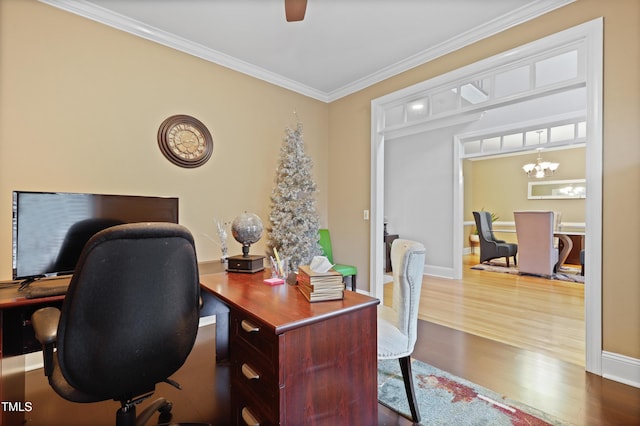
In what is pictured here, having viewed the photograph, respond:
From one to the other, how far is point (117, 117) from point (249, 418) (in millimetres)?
2634

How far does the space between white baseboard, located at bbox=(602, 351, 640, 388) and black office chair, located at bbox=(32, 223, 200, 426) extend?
9.18ft

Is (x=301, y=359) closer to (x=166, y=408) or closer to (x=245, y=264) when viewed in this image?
(x=245, y=264)

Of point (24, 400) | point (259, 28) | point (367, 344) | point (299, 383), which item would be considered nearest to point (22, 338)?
point (24, 400)

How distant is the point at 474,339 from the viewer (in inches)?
107

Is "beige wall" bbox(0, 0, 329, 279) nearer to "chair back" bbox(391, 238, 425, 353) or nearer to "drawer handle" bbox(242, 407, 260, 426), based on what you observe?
"drawer handle" bbox(242, 407, 260, 426)

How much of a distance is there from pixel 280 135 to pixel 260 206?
97cm

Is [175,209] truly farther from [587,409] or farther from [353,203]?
[587,409]

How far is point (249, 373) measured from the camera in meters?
1.20

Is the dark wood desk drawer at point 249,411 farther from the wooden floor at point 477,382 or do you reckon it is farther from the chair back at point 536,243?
the chair back at point 536,243

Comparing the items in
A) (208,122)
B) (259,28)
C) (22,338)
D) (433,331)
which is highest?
(259,28)

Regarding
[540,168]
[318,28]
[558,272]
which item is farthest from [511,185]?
[318,28]

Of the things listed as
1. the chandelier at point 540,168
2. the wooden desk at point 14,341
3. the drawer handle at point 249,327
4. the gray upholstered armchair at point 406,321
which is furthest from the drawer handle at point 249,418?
the chandelier at point 540,168

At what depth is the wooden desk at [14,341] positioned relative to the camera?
4.79 feet

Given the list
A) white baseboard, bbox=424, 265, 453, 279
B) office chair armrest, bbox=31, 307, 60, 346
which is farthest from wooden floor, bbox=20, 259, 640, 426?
white baseboard, bbox=424, 265, 453, 279
